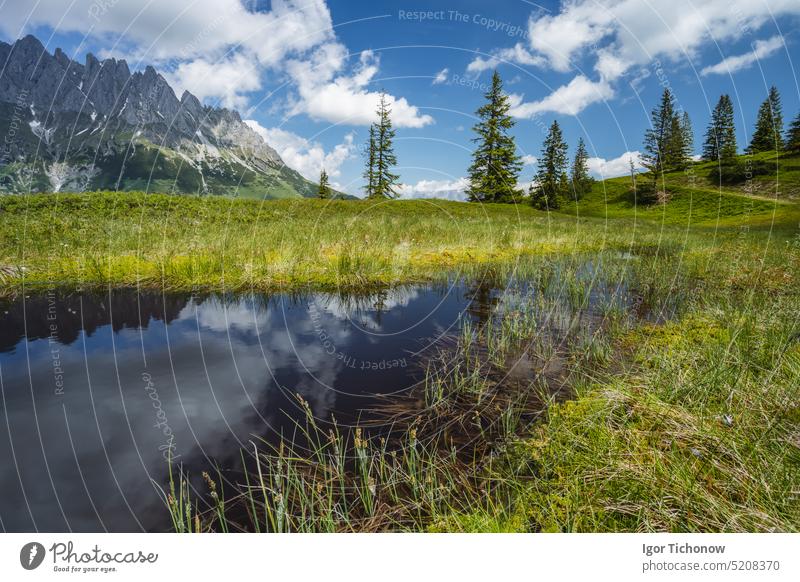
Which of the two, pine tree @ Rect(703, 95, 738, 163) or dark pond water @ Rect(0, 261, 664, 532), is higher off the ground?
pine tree @ Rect(703, 95, 738, 163)

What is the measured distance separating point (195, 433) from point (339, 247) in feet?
28.8

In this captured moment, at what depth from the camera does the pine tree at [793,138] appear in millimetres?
55750

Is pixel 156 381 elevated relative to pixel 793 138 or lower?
lower

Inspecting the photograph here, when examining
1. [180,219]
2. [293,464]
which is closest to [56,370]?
[293,464]

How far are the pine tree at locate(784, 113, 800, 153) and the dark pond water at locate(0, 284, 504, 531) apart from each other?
265ft

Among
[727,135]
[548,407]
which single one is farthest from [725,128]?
[548,407]

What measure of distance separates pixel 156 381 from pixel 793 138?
88.3m

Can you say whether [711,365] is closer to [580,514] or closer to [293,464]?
[580,514]

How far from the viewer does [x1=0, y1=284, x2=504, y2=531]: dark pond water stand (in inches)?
101

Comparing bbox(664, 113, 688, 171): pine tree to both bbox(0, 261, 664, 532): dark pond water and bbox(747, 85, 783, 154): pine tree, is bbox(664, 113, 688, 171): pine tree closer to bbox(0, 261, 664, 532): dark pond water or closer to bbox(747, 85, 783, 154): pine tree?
bbox(747, 85, 783, 154): pine tree

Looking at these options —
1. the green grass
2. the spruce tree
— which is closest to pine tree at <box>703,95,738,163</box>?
the spruce tree

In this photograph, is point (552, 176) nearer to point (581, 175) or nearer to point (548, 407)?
point (581, 175)

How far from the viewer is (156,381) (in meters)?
4.14
